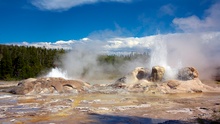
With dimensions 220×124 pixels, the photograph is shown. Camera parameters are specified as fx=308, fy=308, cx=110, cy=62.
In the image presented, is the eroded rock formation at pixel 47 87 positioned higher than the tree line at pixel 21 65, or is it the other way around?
the tree line at pixel 21 65

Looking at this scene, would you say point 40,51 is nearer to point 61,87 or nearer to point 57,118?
point 61,87

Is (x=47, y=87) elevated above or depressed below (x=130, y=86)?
below

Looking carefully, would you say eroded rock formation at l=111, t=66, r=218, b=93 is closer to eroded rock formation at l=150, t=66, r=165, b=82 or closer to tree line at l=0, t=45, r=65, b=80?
eroded rock formation at l=150, t=66, r=165, b=82

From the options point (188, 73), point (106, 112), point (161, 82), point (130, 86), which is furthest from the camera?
point (188, 73)

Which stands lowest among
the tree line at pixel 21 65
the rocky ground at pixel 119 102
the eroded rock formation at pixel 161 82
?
the rocky ground at pixel 119 102

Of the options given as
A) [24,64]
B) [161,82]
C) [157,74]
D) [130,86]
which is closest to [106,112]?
[130,86]

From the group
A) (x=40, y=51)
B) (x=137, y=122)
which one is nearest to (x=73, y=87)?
(x=137, y=122)

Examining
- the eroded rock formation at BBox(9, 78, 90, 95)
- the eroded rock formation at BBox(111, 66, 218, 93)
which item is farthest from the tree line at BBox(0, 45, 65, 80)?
the eroded rock formation at BBox(111, 66, 218, 93)

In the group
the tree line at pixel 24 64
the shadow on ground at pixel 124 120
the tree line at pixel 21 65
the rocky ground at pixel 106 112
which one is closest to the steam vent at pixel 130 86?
the rocky ground at pixel 106 112

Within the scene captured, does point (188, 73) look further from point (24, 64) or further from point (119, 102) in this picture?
point (24, 64)

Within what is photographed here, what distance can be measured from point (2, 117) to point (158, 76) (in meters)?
17.2

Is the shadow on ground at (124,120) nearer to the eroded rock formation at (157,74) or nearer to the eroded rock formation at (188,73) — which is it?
the eroded rock formation at (157,74)

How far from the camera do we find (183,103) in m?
18.5

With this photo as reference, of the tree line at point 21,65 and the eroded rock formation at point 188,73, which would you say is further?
the tree line at point 21,65
